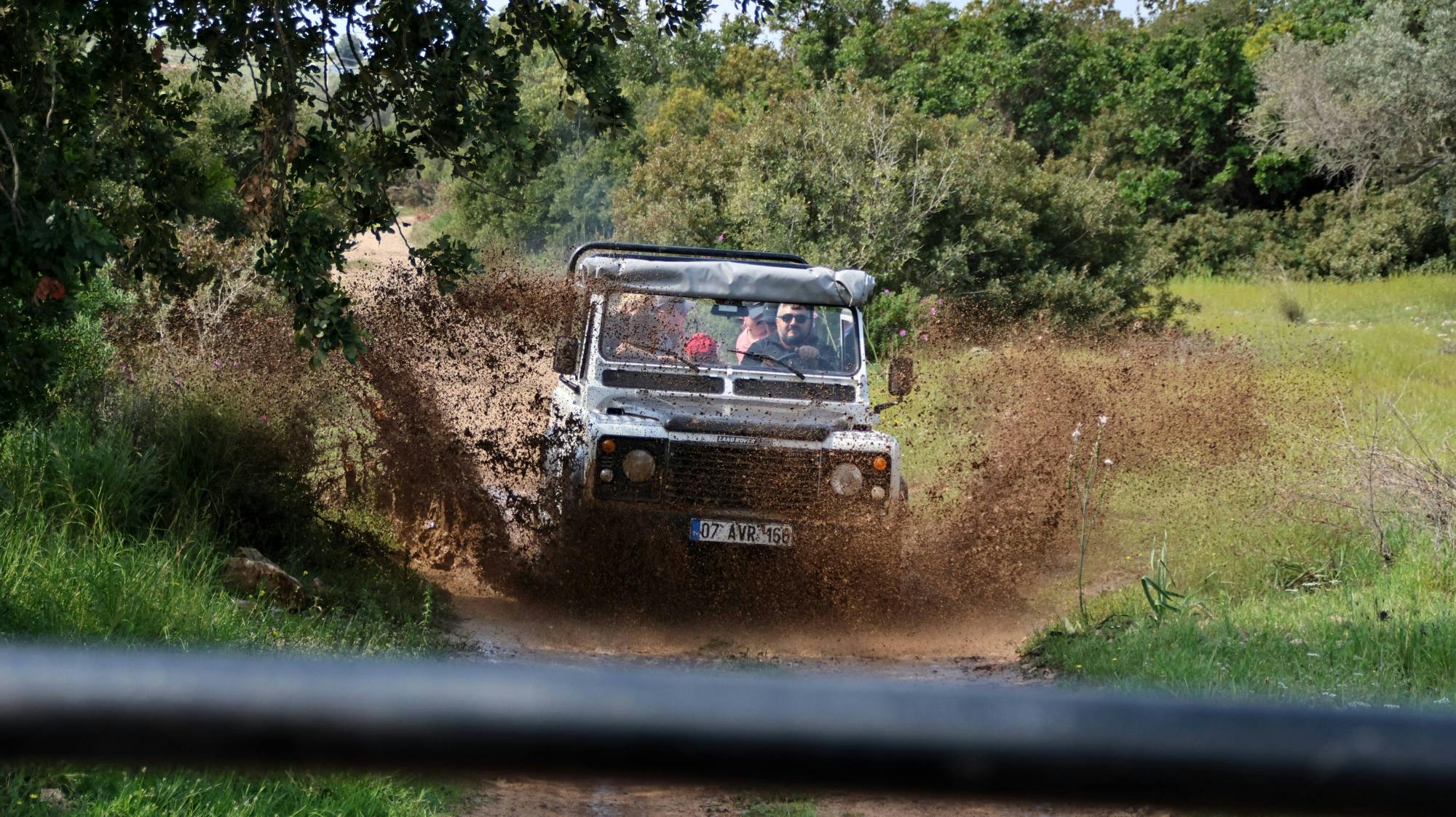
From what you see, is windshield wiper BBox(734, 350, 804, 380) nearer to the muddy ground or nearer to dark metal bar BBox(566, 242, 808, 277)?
dark metal bar BBox(566, 242, 808, 277)

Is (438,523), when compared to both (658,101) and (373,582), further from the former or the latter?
(658,101)

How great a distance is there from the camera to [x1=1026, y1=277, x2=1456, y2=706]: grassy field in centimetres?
559

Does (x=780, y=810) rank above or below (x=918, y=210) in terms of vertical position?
below

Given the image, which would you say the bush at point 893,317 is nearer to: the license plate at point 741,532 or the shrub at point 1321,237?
the license plate at point 741,532

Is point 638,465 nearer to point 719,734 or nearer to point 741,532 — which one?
point 741,532

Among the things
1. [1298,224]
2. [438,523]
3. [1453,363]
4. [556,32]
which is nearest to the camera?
[556,32]

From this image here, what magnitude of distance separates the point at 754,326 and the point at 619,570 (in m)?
1.70

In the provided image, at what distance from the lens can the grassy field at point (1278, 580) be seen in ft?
18.3

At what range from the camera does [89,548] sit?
561 centimetres

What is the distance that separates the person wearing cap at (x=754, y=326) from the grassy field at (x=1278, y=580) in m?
2.33

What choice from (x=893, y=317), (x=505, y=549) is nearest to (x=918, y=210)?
(x=893, y=317)

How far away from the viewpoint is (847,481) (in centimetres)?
723

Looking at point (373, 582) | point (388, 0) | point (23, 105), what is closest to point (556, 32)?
point (388, 0)

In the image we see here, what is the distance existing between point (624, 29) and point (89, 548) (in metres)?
3.67
